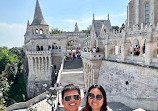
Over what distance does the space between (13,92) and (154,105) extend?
102 ft

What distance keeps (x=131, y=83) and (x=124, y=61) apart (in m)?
2.05

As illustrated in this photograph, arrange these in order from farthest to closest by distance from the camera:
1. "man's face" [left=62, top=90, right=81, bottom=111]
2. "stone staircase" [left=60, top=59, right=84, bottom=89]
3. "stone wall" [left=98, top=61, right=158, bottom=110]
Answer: "stone staircase" [left=60, top=59, right=84, bottom=89], "stone wall" [left=98, top=61, right=158, bottom=110], "man's face" [left=62, top=90, right=81, bottom=111]

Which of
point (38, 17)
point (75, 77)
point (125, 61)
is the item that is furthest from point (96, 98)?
point (38, 17)

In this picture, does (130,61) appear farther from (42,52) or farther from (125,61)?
(42,52)

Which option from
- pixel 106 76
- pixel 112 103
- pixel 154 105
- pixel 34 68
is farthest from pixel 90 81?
pixel 34 68

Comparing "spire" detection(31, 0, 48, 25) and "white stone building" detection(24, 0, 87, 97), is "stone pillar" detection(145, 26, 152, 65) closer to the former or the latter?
"white stone building" detection(24, 0, 87, 97)

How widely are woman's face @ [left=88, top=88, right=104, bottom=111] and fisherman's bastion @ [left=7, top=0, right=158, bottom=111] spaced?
22.1 feet

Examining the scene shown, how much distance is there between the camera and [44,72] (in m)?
29.8

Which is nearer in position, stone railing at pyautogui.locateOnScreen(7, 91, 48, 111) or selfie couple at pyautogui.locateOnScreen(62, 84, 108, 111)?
selfie couple at pyautogui.locateOnScreen(62, 84, 108, 111)

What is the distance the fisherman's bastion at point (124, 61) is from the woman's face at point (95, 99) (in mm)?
6746

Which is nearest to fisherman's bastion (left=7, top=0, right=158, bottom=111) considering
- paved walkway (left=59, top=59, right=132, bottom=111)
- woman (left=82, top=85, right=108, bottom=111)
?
paved walkway (left=59, top=59, right=132, bottom=111)

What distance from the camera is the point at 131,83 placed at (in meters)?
11.5

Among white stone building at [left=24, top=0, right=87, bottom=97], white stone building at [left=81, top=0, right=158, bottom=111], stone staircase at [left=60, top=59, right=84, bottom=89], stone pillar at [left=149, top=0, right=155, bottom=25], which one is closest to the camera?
white stone building at [left=81, top=0, right=158, bottom=111]

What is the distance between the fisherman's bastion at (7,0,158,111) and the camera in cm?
980
